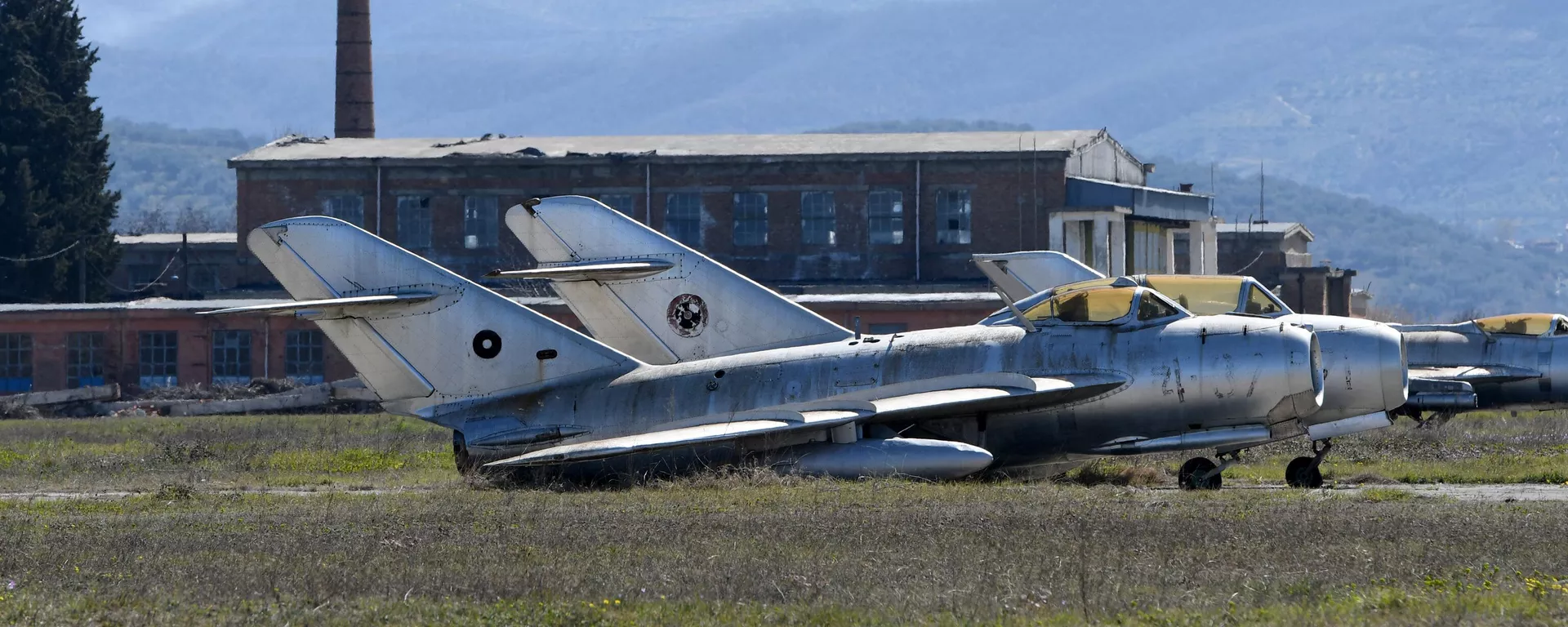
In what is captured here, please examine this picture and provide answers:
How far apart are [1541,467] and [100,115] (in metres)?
62.5

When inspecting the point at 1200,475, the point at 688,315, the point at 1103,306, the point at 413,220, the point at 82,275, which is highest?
the point at 413,220

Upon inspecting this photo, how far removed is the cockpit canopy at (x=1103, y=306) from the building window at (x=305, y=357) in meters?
35.7

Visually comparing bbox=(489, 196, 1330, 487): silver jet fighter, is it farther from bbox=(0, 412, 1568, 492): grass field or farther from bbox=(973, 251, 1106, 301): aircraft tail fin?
bbox=(973, 251, 1106, 301): aircraft tail fin

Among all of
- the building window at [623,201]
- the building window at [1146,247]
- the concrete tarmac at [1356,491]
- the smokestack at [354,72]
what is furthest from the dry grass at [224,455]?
the smokestack at [354,72]

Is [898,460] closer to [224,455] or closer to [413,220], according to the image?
[224,455]

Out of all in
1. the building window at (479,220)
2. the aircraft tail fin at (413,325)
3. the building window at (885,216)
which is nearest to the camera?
the aircraft tail fin at (413,325)

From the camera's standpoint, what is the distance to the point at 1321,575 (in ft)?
41.0

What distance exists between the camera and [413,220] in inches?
2409

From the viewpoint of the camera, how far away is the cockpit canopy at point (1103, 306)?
70.5 feet

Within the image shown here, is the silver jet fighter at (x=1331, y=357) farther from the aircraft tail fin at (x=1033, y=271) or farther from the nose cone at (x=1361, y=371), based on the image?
the aircraft tail fin at (x=1033, y=271)

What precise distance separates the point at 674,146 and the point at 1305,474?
4213 cm

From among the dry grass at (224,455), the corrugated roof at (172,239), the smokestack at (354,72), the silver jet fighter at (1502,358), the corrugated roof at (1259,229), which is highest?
the smokestack at (354,72)

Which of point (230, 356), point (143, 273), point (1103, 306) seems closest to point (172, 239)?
point (143, 273)

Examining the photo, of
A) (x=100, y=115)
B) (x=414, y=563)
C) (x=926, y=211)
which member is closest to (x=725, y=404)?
(x=414, y=563)
